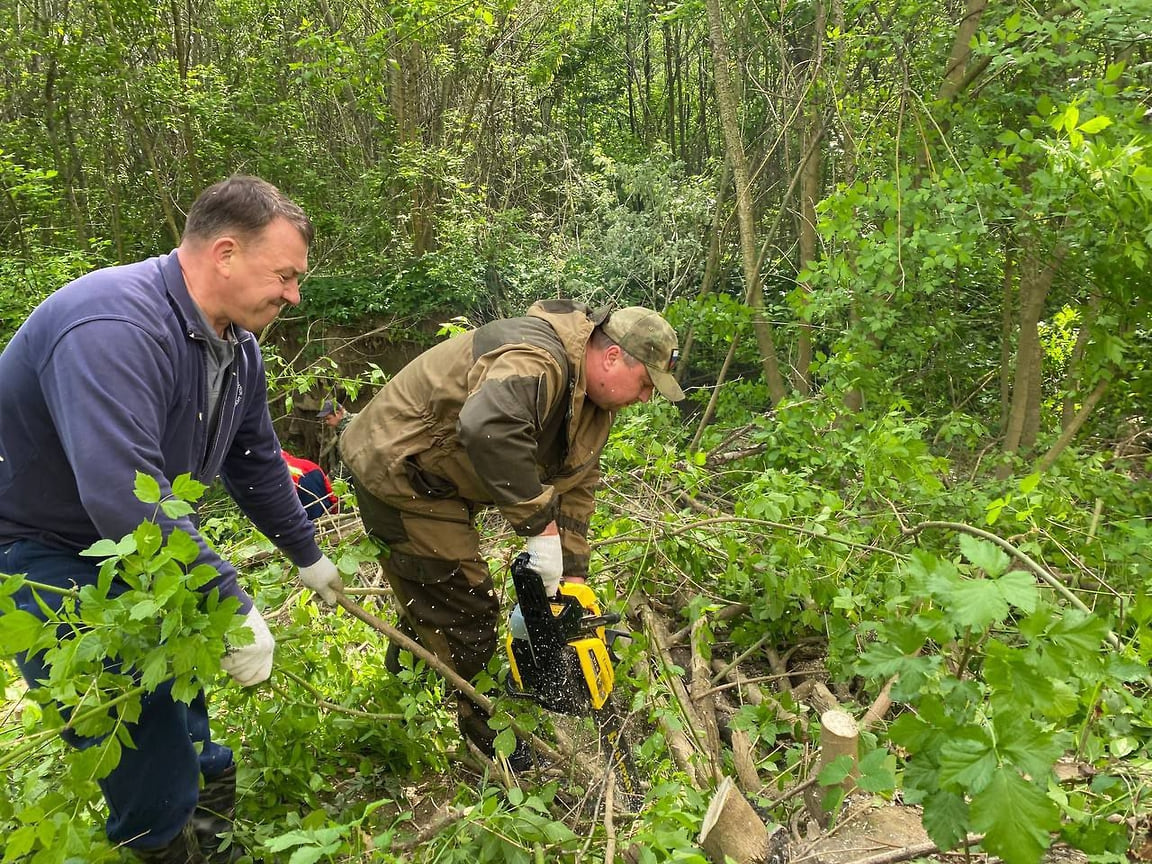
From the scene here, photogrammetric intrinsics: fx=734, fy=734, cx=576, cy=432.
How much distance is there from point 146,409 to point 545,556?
4.25 feet

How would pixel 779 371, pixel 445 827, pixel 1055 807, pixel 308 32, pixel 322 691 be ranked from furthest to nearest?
pixel 308 32, pixel 779 371, pixel 322 691, pixel 445 827, pixel 1055 807

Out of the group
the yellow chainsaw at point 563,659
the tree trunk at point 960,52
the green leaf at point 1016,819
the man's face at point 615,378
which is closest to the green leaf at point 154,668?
the yellow chainsaw at point 563,659

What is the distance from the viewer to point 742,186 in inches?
237

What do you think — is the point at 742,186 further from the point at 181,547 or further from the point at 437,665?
the point at 181,547

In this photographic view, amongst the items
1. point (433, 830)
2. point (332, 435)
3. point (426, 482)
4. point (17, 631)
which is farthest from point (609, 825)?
point (332, 435)

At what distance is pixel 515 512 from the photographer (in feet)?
8.00

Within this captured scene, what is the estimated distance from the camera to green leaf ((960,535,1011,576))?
46.9 inches

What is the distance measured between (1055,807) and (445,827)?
1.57m

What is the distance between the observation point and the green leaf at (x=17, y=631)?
1.21 metres

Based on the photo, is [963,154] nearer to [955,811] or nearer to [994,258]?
[994,258]

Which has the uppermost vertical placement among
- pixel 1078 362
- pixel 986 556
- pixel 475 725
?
pixel 986 556

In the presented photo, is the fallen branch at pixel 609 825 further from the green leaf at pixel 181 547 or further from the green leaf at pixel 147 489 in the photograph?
the green leaf at pixel 147 489

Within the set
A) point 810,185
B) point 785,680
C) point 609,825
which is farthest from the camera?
point 810,185

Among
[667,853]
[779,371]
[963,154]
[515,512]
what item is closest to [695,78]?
[779,371]
